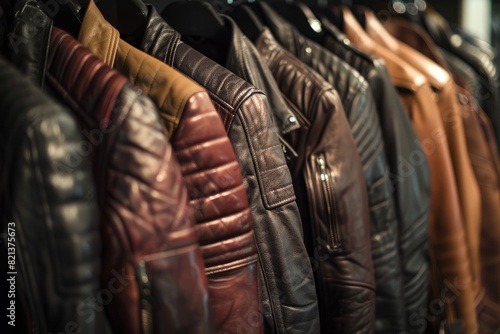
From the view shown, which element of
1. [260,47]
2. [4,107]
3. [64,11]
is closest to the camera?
[4,107]

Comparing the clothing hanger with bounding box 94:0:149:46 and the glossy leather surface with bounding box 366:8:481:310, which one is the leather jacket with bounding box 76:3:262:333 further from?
the glossy leather surface with bounding box 366:8:481:310

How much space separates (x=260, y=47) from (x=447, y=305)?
71 cm

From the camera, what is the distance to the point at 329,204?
1.17 m

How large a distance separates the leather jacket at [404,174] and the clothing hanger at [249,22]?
20cm

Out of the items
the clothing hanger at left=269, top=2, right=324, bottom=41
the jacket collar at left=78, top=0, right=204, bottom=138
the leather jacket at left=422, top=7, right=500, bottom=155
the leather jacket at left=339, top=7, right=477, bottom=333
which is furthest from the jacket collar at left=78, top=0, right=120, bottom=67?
the leather jacket at left=422, top=7, right=500, bottom=155

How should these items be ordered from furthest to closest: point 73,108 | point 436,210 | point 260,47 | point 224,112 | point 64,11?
point 436,210, point 260,47, point 64,11, point 224,112, point 73,108

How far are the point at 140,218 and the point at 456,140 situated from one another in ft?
2.85

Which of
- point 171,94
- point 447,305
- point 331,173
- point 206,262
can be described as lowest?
point 447,305

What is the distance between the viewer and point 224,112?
103 centimetres

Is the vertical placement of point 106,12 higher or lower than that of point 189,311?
higher

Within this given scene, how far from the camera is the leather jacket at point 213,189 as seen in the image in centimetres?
92

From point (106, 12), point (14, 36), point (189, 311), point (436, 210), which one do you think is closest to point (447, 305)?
point (436, 210)

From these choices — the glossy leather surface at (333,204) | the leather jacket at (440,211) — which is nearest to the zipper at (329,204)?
the glossy leather surface at (333,204)

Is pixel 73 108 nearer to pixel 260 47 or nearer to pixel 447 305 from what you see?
pixel 260 47
